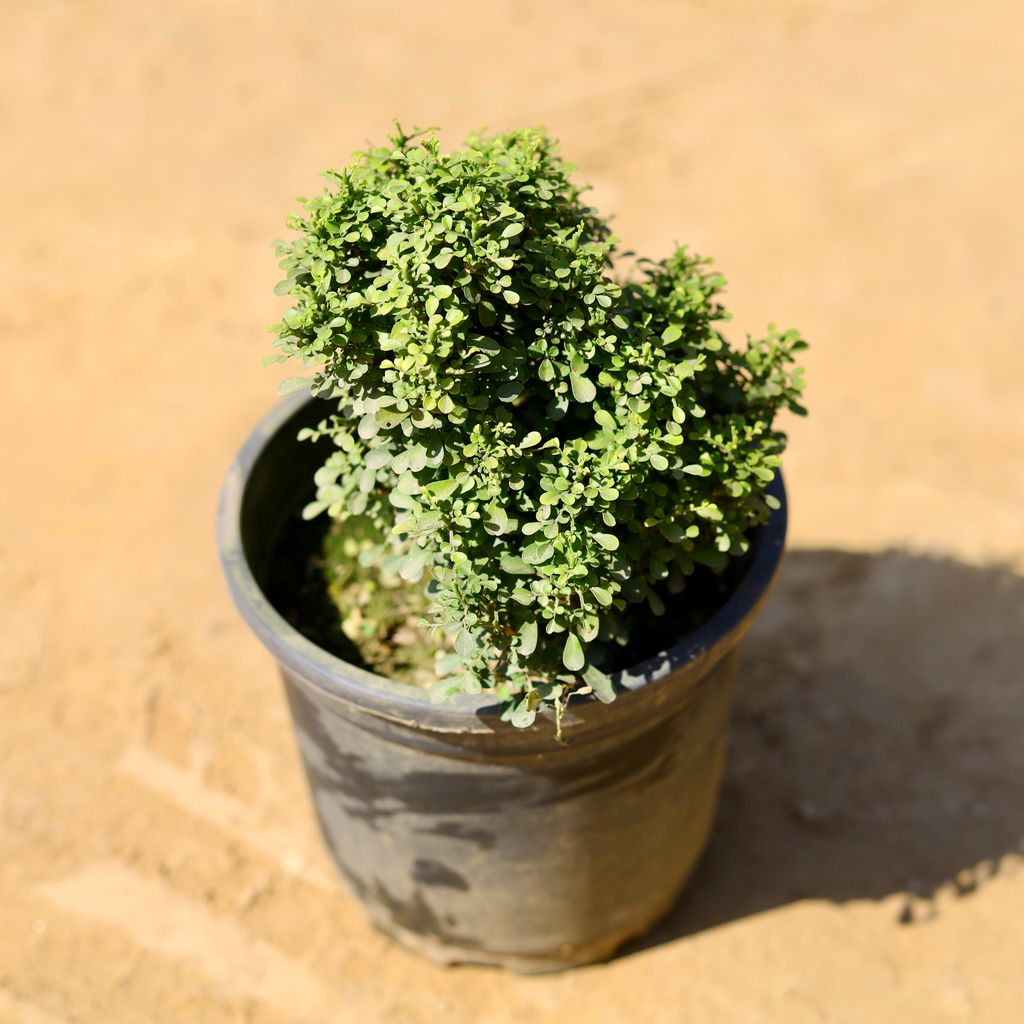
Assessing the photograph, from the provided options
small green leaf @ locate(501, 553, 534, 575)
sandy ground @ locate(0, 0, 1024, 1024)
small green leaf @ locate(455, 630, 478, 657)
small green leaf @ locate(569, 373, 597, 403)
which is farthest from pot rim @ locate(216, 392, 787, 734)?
sandy ground @ locate(0, 0, 1024, 1024)

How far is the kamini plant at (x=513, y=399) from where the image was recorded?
1.95m

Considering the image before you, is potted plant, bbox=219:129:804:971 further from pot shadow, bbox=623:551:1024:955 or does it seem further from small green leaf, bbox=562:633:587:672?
pot shadow, bbox=623:551:1024:955

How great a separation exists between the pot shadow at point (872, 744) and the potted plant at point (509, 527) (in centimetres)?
62

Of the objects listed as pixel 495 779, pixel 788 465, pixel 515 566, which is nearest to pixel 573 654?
pixel 515 566

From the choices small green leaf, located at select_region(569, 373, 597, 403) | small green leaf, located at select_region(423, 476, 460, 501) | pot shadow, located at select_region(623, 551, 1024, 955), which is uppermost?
small green leaf, located at select_region(569, 373, 597, 403)

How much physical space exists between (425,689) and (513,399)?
58 centimetres

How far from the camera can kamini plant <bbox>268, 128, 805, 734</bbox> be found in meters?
1.95

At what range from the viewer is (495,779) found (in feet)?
7.72

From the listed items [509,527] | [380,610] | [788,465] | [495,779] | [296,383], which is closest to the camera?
[509,527]

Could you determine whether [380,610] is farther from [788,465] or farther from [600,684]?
[788,465]

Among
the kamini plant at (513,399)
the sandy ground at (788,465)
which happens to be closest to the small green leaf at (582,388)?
the kamini plant at (513,399)

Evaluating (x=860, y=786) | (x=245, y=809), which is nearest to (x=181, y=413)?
(x=245, y=809)

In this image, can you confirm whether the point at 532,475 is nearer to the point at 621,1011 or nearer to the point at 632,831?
the point at 632,831

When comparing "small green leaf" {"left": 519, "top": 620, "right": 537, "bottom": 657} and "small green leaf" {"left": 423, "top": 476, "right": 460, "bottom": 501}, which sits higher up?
"small green leaf" {"left": 423, "top": 476, "right": 460, "bottom": 501}
